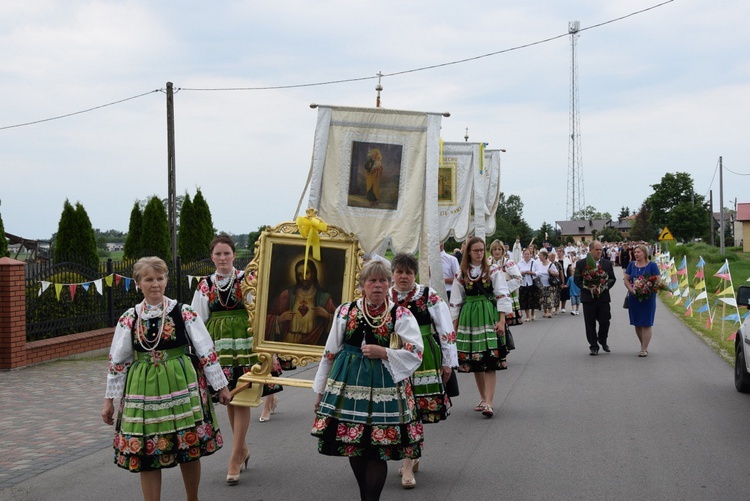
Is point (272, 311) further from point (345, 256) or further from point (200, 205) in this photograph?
point (200, 205)

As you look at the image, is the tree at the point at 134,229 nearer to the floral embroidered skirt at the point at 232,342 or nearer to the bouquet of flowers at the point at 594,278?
the bouquet of flowers at the point at 594,278

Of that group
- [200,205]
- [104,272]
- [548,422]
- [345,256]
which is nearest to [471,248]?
[548,422]

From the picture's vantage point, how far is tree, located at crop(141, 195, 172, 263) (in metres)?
22.3

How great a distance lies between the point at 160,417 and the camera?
5004 millimetres

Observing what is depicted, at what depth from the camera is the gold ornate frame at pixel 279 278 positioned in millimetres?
6715

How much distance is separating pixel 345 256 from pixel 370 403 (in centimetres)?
189

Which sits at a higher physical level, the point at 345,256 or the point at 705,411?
the point at 345,256

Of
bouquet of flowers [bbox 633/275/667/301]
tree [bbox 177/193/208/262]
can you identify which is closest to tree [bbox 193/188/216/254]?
tree [bbox 177/193/208/262]

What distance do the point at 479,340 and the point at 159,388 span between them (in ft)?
15.5

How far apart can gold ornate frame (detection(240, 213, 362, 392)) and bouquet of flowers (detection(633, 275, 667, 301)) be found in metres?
8.41

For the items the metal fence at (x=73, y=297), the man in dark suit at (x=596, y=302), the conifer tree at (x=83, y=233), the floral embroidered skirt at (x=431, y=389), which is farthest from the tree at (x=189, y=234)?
the floral embroidered skirt at (x=431, y=389)

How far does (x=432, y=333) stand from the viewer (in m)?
6.65

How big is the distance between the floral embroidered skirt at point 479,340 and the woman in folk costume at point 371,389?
153 inches

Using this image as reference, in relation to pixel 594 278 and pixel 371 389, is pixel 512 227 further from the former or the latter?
pixel 371 389
